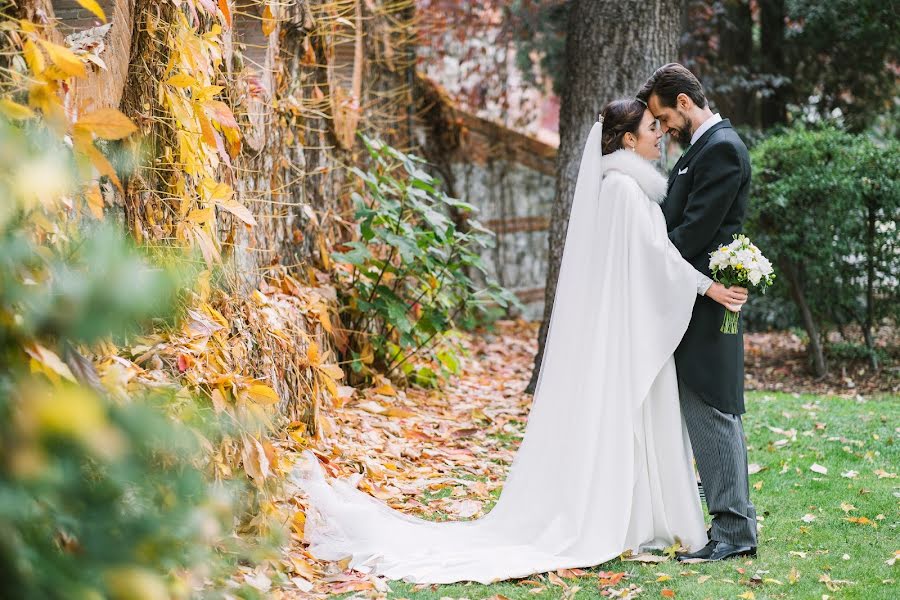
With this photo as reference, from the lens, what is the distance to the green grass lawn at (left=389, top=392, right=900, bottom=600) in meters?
3.46

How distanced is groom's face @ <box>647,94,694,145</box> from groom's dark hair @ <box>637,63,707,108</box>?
0.06 feet

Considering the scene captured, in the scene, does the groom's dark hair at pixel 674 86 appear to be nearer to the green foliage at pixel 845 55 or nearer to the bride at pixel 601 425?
the bride at pixel 601 425

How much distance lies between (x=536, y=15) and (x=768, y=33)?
120 inches

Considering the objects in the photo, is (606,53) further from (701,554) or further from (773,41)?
(773,41)

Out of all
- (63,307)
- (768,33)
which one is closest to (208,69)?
(63,307)

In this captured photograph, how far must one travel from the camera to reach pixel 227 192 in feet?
13.0

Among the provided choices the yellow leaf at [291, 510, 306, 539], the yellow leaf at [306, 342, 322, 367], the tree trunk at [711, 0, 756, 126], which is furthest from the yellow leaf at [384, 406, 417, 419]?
the tree trunk at [711, 0, 756, 126]

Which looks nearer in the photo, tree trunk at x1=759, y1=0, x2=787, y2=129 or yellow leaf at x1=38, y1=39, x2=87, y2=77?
yellow leaf at x1=38, y1=39, x2=87, y2=77

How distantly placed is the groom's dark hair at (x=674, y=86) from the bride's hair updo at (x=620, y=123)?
0.10 meters

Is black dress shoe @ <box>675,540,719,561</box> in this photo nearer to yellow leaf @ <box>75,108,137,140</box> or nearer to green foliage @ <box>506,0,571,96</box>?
yellow leaf @ <box>75,108,137,140</box>

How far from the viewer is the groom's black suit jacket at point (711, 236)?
3.89 metres

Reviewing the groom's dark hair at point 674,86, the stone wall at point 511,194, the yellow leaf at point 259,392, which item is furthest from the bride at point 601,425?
the stone wall at point 511,194

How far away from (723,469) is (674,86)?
173cm

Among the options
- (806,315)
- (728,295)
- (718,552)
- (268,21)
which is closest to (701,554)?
(718,552)
